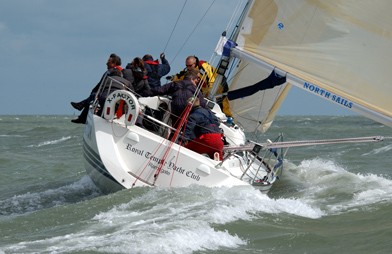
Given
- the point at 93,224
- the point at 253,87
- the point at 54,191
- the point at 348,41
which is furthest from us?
the point at 54,191

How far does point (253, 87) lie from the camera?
1155cm

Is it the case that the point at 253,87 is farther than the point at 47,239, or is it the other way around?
the point at 253,87

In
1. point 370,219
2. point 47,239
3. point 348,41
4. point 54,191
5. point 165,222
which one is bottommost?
point 54,191

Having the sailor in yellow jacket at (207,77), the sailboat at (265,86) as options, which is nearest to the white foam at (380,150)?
the sailor in yellow jacket at (207,77)

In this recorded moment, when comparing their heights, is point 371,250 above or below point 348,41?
below

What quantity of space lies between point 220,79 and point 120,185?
3.00 meters

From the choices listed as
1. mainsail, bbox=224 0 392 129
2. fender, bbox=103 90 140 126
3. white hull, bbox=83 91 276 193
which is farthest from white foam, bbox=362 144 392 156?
fender, bbox=103 90 140 126

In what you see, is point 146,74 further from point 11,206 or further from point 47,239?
point 47,239

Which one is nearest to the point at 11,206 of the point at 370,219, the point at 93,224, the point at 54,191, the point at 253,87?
the point at 54,191

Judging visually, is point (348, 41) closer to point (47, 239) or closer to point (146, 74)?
point (146, 74)

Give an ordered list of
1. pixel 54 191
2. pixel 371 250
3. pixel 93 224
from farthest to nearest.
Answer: pixel 54 191, pixel 93 224, pixel 371 250

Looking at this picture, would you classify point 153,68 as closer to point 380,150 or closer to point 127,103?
point 127,103

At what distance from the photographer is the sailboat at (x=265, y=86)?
9.59 m

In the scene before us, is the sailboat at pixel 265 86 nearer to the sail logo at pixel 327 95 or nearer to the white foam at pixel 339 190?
the sail logo at pixel 327 95
